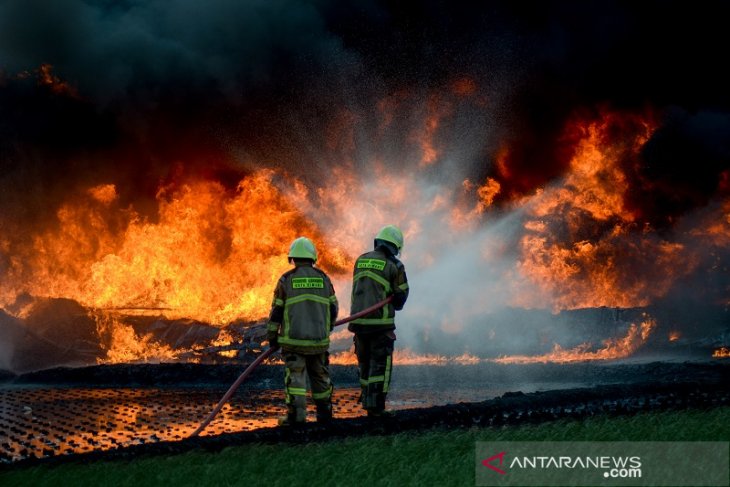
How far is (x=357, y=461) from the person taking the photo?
5.73 metres

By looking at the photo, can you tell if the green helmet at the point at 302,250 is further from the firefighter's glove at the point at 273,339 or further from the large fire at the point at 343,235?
the large fire at the point at 343,235

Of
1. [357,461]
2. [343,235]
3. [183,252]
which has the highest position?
[343,235]

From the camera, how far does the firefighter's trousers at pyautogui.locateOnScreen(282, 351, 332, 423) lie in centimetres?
766

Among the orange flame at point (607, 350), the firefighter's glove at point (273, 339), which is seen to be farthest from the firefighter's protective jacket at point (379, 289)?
the orange flame at point (607, 350)

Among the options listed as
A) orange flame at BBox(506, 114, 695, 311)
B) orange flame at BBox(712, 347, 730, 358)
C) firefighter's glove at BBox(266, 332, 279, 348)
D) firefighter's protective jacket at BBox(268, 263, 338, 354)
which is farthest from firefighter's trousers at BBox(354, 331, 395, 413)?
orange flame at BBox(506, 114, 695, 311)

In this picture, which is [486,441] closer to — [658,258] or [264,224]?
[264,224]

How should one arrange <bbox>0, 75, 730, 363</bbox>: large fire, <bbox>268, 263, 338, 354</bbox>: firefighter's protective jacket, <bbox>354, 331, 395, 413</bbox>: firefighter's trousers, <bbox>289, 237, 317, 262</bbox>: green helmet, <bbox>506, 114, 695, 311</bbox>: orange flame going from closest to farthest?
<bbox>268, 263, 338, 354</bbox>: firefighter's protective jacket, <bbox>289, 237, 317, 262</bbox>: green helmet, <bbox>354, 331, 395, 413</bbox>: firefighter's trousers, <bbox>0, 75, 730, 363</bbox>: large fire, <bbox>506, 114, 695, 311</bbox>: orange flame

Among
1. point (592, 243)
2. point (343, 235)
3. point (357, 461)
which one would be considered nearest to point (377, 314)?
point (357, 461)

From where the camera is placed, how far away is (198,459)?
20.1 ft

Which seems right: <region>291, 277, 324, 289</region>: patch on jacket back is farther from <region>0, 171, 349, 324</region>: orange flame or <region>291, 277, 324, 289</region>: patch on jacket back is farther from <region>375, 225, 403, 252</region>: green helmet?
<region>0, 171, 349, 324</region>: orange flame

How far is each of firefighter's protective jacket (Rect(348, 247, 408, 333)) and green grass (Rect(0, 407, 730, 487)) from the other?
1.61 metres

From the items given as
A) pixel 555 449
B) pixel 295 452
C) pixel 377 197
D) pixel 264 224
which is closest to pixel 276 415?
pixel 295 452

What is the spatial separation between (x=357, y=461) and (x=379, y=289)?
2816 millimetres

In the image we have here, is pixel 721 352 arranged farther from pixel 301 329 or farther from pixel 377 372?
pixel 301 329
